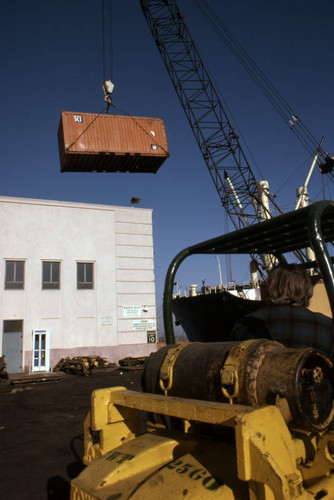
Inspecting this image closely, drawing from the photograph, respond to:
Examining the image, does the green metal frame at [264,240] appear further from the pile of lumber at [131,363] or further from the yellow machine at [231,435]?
the pile of lumber at [131,363]

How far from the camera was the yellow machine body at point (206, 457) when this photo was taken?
5.06 ft

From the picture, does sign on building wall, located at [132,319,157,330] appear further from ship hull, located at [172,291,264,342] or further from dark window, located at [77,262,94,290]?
dark window, located at [77,262,94,290]

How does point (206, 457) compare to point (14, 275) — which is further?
point (14, 275)

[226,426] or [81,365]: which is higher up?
[226,426]

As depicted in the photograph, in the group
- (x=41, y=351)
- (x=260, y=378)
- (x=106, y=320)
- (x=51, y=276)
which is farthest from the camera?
(x=106, y=320)

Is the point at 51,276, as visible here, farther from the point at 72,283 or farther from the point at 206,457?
the point at 206,457

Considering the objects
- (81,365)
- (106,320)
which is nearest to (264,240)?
(81,365)

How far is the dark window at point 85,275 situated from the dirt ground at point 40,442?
9441 mm

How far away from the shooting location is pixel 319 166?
3350cm

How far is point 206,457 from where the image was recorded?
196 cm

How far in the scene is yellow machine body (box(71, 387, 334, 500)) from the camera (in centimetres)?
154

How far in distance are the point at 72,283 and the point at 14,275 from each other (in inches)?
123

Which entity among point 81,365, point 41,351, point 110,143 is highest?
point 110,143

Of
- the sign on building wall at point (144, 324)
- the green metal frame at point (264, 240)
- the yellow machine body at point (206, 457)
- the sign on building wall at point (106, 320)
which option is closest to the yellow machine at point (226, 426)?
the yellow machine body at point (206, 457)
